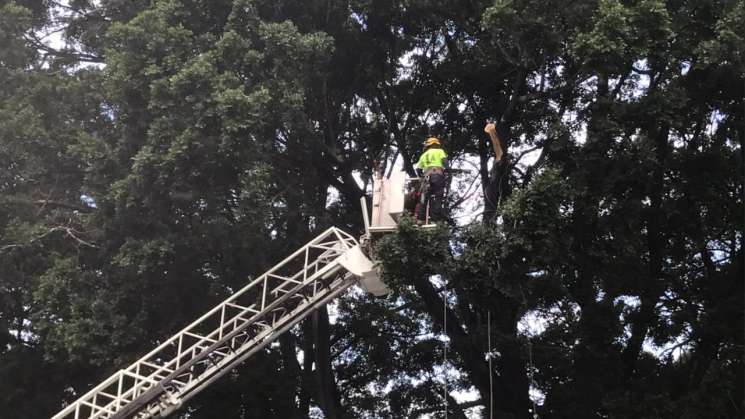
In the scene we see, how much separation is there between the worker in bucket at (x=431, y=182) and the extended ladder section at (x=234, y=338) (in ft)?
3.30

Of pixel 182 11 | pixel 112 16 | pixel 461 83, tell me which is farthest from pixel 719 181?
pixel 112 16

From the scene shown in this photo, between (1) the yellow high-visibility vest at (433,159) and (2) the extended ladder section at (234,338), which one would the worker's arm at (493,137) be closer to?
(1) the yellow high-visibility vest at (433,159)

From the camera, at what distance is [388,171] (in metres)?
15.3

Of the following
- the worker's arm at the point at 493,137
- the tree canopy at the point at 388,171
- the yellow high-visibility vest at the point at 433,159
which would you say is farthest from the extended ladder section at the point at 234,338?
the worker's arm at the point at 493,137

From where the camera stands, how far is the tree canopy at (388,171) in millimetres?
11312


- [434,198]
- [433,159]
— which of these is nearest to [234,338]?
[434,198]

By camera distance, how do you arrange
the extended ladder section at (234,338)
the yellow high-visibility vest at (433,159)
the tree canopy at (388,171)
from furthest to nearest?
the tree canopy at (388,171), the yellow high-visibility vest at (433,159), the extended ladder section at (234,338)

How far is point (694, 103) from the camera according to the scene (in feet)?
41.7

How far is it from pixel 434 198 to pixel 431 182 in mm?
311

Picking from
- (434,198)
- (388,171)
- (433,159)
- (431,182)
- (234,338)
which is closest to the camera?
(234,338)

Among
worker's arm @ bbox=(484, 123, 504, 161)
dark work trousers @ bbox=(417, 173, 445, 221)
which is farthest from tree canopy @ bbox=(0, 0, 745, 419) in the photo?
worker's arm @ bbox=(484, 123, 504, 161)

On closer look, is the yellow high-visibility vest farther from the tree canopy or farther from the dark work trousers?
the tree canopy

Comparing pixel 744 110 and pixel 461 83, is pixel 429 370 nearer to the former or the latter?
pixel 461 83

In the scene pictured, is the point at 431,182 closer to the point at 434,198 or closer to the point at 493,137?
the point at 434,198
